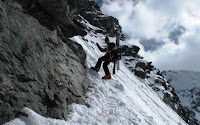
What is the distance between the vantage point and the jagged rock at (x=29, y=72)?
3.53 metres

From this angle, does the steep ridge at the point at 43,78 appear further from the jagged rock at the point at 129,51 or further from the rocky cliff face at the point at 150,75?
the jagged rock at the point at 129,51

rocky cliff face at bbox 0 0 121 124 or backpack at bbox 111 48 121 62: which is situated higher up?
backpack at bbox 111 48 121 62

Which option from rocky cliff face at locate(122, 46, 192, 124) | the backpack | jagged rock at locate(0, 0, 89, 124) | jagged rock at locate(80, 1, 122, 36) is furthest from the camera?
jagged rock at locate(80, 1, 122, 36)

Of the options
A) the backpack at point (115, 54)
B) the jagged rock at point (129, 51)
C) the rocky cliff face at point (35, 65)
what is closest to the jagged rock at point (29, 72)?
the rocky cliff face at point (35, 65)

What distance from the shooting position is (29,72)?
420cm

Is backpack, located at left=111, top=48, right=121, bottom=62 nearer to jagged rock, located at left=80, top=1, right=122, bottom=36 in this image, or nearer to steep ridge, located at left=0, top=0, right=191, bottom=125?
steep ridge, located at left=0, top=0, right=191, bottom=125

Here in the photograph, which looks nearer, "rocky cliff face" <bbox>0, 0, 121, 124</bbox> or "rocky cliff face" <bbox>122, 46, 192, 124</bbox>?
"rocky cliff face" <bbox>0, 0, 121, 124</bbox>

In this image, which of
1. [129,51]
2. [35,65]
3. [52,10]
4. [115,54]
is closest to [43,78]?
[35,65]

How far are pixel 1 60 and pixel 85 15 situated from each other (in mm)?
80741

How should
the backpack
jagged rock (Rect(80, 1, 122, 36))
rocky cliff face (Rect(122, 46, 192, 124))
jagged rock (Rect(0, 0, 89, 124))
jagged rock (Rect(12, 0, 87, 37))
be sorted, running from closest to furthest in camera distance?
jagged rock (Rect(0, 0, 89, 124)), jagged rock (Rect(12, 0, 87, 37)), the backpack, rocky cliff face (Rect(122, 46, 192, 124)), jagged rock (Rect(80, 1, 122, 36))

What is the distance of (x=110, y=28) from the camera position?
81.8m

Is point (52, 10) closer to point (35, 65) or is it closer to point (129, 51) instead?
point (35, 65)

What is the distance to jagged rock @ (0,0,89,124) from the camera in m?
3.53

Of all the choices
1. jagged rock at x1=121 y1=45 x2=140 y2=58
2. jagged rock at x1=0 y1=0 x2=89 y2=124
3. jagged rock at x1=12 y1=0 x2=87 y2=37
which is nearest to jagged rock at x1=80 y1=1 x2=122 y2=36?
jagged rock at x1=121 y1=45 x2=140 y2=58
